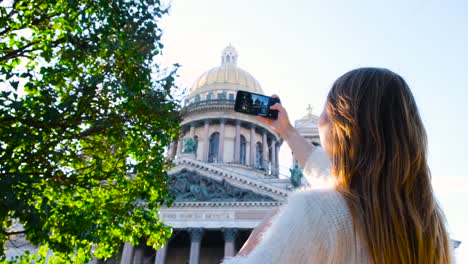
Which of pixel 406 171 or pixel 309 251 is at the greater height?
pixel 406 171

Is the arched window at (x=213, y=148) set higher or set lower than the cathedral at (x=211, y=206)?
higher

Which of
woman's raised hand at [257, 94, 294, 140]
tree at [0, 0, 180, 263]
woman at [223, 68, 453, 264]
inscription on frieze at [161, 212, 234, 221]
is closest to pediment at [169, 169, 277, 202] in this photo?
inscription on frieze at [161, 212, 234, 221]

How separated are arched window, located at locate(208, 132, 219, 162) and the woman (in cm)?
3725

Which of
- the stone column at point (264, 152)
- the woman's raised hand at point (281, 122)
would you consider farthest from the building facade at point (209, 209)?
the woman's raised hand at point (281, 122)

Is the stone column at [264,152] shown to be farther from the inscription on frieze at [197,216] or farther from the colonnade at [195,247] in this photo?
the colonnade at [195,247]

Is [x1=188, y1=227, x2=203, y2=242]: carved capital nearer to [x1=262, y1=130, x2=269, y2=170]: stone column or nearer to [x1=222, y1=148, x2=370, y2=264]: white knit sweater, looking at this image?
[x1=262, y1=130, x2=269, y2=170]: stone column

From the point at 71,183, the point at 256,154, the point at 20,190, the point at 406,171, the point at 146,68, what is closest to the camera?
the point at 406,171

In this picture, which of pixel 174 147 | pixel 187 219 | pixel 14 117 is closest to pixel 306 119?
pixel 174 147

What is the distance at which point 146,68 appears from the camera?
8.81m

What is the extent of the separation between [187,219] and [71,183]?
18918 millimetres

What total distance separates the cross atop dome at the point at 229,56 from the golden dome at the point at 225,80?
2198 millimetres

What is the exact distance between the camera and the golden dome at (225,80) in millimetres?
45375

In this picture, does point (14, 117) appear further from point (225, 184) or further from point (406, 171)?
point (225, 184)

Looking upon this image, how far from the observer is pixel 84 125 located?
8.02m
